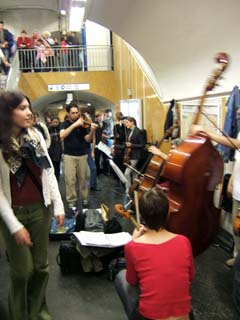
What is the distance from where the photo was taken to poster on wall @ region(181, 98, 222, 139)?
3.43m

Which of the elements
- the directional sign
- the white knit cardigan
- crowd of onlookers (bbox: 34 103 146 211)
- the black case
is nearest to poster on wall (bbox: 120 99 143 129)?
crowd of onlookers (bbox: 34 103 146 211)

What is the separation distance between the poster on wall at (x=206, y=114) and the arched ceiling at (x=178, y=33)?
164 mm

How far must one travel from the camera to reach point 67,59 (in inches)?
445

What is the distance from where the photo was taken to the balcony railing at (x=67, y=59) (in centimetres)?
1081

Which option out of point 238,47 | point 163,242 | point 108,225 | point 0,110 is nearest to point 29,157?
point 0,110

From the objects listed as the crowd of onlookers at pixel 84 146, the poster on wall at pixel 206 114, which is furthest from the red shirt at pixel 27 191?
the poster on wall at pixel 206 114

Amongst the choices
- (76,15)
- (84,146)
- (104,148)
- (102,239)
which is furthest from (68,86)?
(102,239)

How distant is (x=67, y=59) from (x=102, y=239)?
9471mm

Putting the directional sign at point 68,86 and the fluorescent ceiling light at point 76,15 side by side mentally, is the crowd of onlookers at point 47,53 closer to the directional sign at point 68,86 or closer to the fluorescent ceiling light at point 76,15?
the directional sign at point 68,86

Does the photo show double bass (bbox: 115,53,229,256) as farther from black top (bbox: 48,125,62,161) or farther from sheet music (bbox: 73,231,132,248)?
black top (bbox: 48,125,62,161)

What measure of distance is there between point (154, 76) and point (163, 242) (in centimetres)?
462

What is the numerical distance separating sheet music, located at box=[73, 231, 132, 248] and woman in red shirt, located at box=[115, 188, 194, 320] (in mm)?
1181

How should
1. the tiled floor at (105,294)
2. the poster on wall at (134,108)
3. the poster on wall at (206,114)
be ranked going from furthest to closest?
the poster on wall at (134,108) → the poster on wall at (206,114) → the tiled floor at (105,294)

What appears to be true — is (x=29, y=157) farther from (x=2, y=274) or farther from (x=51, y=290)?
(x=2, y=274)
